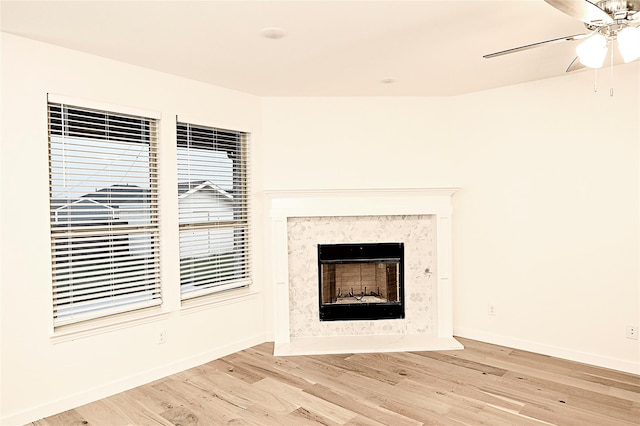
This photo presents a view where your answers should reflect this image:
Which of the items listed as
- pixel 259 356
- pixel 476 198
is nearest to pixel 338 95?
pixel 476 198

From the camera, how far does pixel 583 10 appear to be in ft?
6.42

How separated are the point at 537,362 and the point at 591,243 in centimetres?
115

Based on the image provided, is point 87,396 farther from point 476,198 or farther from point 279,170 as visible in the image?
point 476,198

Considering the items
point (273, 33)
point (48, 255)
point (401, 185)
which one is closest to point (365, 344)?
point (401, 185)

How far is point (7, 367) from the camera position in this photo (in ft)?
9.45

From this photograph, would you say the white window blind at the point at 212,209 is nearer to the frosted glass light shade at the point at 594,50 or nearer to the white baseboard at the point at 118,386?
the white baseboard at the point at 118,386

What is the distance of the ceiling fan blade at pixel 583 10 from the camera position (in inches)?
74.4

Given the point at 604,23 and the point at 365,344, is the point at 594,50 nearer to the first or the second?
the point at 604,23

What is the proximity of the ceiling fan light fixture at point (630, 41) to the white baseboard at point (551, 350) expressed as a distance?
2.81 m

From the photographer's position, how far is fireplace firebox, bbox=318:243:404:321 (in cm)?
464

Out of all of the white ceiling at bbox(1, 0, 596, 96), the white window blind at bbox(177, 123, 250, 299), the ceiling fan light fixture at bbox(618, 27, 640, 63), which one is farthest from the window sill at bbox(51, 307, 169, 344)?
the ceiling fan light fixture at bbox(618, 27, 640, 63)

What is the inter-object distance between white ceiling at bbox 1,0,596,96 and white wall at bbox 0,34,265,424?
175mm

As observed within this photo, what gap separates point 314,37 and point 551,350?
11.3 feet

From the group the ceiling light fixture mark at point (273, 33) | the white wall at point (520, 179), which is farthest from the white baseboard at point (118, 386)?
the ceiling light fixture mark at point (273, 33)
